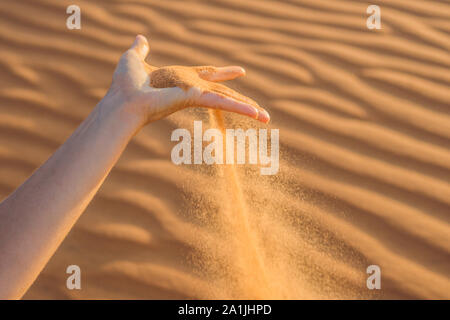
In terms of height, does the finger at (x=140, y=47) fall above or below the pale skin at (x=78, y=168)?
above

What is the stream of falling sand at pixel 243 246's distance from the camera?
185cm

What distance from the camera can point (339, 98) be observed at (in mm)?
2666

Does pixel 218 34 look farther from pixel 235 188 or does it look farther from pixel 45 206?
pixel 45 206

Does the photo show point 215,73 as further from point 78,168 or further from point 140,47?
point 78,168

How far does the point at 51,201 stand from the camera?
4.80ft

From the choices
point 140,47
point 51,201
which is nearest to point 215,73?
point 140,47

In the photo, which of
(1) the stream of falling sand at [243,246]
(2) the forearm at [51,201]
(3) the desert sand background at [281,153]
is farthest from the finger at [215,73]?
(2) the forearm at [51,201]

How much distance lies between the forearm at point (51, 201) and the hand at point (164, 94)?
14 centimetres

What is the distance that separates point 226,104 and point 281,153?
66 cm

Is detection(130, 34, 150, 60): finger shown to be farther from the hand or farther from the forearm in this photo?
the forearm

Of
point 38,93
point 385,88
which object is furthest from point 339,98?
point 38,93

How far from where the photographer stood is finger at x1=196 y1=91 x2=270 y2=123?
179cm

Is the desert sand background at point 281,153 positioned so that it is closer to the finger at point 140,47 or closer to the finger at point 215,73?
the finger at point 215,73

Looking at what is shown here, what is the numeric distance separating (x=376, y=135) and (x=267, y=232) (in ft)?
2.79
